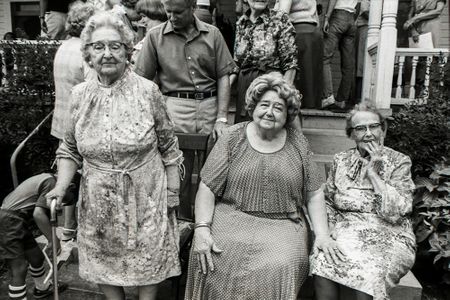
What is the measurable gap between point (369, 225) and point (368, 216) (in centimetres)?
7

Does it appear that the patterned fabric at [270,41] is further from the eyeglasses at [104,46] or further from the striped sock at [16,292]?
the striped sock at [16,292]

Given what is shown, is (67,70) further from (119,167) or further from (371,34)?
(371,34)

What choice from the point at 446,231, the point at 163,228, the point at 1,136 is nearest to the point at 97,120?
the point at 163,228

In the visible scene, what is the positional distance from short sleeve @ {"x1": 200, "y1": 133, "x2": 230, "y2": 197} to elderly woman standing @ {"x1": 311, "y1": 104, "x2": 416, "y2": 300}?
26.8 inches

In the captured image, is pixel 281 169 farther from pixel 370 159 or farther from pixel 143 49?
pixel 143 49

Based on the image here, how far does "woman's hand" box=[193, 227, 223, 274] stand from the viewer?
2271mm

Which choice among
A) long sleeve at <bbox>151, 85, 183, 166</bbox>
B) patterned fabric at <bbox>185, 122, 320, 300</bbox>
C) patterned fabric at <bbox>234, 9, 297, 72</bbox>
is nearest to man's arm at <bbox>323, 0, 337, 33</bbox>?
patterned fabric at <bbox>234, 9, 297, 72</bbox>

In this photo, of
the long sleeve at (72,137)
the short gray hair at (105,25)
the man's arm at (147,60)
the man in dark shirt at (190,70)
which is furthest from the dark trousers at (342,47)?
the long sleeve at (72,137)

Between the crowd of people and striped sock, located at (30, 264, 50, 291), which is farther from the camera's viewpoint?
striped sock, located at (30, 264, 50, 291)

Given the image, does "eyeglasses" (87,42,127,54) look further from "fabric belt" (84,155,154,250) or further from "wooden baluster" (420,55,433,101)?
"wooden baluster" (420,55,433,101)

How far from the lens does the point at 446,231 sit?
357 cm

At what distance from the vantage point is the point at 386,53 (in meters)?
4.95

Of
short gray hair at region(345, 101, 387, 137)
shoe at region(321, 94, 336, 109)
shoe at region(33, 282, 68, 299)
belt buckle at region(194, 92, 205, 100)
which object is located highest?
belt buckle at region(194, 92, 205, 100)

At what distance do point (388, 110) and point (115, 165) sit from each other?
3761mm
